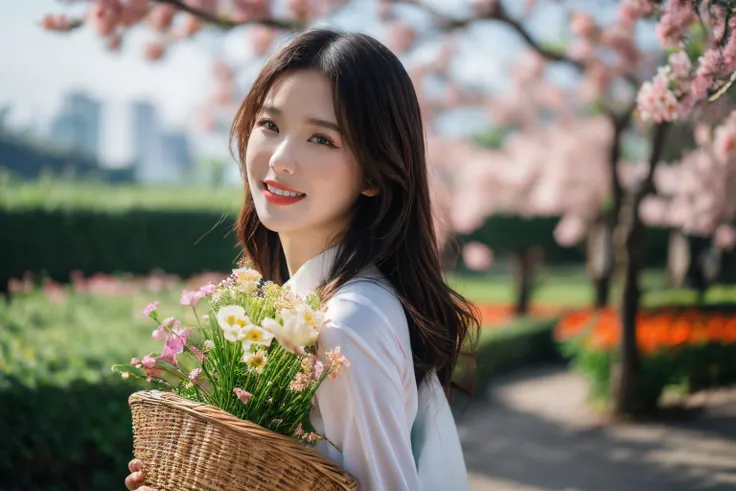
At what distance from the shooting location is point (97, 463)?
12.2ft

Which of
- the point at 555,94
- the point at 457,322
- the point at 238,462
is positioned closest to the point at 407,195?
the point at 457,322

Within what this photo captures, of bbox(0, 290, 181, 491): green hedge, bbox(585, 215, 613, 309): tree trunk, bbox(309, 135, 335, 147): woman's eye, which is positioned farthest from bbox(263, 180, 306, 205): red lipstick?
bbox(585, 215, 613, 309): tree trunk

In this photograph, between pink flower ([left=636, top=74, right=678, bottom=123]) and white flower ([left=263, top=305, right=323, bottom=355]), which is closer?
white flower ([left=263, top=305, right=323, bottom=355])

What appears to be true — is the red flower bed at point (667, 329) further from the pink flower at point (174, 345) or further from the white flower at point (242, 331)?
the white flower at point (242, 331)

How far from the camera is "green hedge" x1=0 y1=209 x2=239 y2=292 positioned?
8602 mm

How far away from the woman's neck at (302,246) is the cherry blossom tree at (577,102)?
51 cm

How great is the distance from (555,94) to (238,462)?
39.7ft

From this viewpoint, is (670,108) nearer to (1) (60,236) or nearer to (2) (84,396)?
(2) (84,396)

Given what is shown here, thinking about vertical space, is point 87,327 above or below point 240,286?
below

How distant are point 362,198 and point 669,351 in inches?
230

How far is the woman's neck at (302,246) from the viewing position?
1.84 m

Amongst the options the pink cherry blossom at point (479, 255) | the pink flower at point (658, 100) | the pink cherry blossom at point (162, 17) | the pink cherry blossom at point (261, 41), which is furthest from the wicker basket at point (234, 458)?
the pink cherry blossom at point (479, 255)

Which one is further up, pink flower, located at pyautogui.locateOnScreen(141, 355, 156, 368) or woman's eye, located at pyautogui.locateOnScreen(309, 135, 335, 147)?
woman's eye, located at pyautogui.locateOnScreen(309, 135, 335, 147)

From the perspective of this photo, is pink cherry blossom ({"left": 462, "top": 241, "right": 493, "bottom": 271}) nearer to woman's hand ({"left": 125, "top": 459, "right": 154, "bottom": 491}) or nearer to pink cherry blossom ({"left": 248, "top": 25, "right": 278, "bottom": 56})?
pink cherry blossom ({"left": 248, "top": 25, "right": 278, "bottom": 56})
